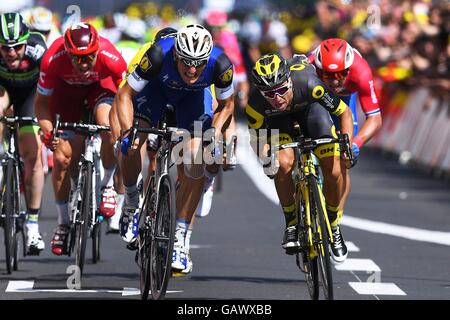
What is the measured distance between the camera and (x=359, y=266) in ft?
44.1

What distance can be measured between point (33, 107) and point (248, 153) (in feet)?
48.8

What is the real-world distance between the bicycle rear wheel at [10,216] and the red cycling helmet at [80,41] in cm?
115

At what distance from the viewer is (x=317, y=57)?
39.7 feet

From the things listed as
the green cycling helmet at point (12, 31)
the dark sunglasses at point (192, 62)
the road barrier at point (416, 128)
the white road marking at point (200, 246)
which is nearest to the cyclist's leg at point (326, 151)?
the dark sunglasses at point (192, 62)

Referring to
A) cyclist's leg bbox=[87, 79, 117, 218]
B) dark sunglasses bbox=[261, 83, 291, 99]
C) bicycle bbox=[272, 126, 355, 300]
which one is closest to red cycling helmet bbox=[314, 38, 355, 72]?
bicycle bbox=[272, 126, 355, 300]

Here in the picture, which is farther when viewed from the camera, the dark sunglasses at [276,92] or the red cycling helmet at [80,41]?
the red cycling helmet at [80,41]

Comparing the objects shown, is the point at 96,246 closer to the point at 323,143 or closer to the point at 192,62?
the point at 192,62

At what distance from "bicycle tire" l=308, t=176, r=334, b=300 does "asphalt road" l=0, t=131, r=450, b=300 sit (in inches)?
32.5

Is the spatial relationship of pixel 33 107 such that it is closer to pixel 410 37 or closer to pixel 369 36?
pixel 410 37

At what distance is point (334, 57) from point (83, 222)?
7.32ft

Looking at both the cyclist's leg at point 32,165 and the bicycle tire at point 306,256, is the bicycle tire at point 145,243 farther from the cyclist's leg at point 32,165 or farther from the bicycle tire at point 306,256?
the cyclist's leg at point 32,165

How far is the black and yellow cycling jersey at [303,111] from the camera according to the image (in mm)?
11312

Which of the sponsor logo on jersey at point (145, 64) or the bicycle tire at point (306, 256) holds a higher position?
the sponsor logo on jersey at point (145, 64)
